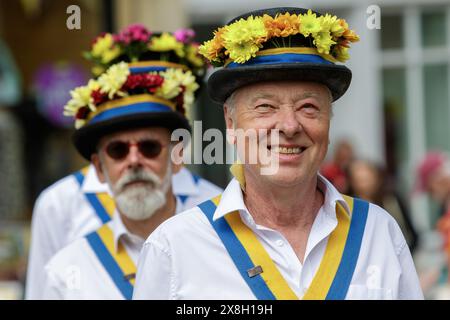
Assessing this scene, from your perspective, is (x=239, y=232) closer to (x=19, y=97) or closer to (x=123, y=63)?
(x=123, y=63)

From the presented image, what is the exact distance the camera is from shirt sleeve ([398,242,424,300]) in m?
3.48

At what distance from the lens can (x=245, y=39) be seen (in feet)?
11.4

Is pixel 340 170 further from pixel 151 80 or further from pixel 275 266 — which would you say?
pixel 275 266

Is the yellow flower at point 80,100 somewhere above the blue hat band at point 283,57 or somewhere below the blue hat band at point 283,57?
below

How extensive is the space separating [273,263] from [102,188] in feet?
8.69

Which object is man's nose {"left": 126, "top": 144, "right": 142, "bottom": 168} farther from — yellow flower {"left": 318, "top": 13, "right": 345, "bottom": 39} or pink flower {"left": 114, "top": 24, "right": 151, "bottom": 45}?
yellow flower {"left": 318, "top": 13, "right": 345, "bottom": 39}

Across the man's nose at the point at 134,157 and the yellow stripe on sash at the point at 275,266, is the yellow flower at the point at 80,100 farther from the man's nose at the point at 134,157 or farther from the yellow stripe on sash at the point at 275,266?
the yellow stripe on sash at the point at 275,266

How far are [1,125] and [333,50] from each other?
8.63 metres

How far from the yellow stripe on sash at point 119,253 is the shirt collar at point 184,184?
0.59 m

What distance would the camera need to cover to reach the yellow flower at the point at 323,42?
3523 mm

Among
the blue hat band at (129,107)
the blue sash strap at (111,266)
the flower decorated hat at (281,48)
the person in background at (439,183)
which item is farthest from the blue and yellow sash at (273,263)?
the person in background at (439,183)

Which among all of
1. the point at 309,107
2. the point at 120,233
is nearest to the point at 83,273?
the point at 120,233

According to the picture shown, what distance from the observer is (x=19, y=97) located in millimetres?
11836

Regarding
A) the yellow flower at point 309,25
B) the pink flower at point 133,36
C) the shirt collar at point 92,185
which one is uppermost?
the pink flower at point 133,36
